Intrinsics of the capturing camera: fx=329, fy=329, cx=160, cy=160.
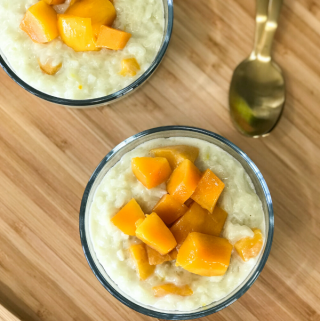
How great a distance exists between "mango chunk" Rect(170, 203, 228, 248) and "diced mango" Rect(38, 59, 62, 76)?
0.92 m

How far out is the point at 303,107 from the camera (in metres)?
1.81

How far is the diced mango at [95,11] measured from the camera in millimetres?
1532

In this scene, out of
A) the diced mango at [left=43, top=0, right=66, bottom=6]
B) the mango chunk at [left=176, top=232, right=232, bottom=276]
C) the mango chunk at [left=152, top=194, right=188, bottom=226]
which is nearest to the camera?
the mango chunk at [left=176, top=232, right=232, bottom=276]

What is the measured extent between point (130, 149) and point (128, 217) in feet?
1.31

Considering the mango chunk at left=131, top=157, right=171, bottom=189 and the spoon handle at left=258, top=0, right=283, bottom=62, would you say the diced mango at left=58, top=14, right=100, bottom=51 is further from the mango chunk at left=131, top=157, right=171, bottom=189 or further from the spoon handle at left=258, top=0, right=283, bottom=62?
the spoon handle at left=258, top=0, right=283, bottom=62

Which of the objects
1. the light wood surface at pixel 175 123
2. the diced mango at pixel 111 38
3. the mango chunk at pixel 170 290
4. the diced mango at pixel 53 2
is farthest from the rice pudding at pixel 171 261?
the diced mango at pixel 53 2

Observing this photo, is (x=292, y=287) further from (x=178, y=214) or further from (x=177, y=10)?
(x=177, y=10)

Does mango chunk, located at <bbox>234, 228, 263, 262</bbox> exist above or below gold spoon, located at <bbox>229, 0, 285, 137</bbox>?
below

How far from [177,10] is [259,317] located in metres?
1.75

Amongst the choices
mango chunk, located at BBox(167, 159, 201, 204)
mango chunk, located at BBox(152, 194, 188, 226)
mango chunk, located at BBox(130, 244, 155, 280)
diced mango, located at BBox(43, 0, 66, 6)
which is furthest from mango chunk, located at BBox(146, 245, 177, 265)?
diced mango, located at BBox(43, 0, 66, 6)

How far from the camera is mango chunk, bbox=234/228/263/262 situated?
146 centimetres

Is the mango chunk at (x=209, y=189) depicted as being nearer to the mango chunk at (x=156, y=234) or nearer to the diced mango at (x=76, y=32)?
the mango chunk at (x=156, y=234)

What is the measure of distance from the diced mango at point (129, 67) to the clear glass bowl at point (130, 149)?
0.30m

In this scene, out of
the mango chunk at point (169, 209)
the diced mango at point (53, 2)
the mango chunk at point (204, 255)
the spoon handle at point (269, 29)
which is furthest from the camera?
the spoon handle at point (269, 29)
